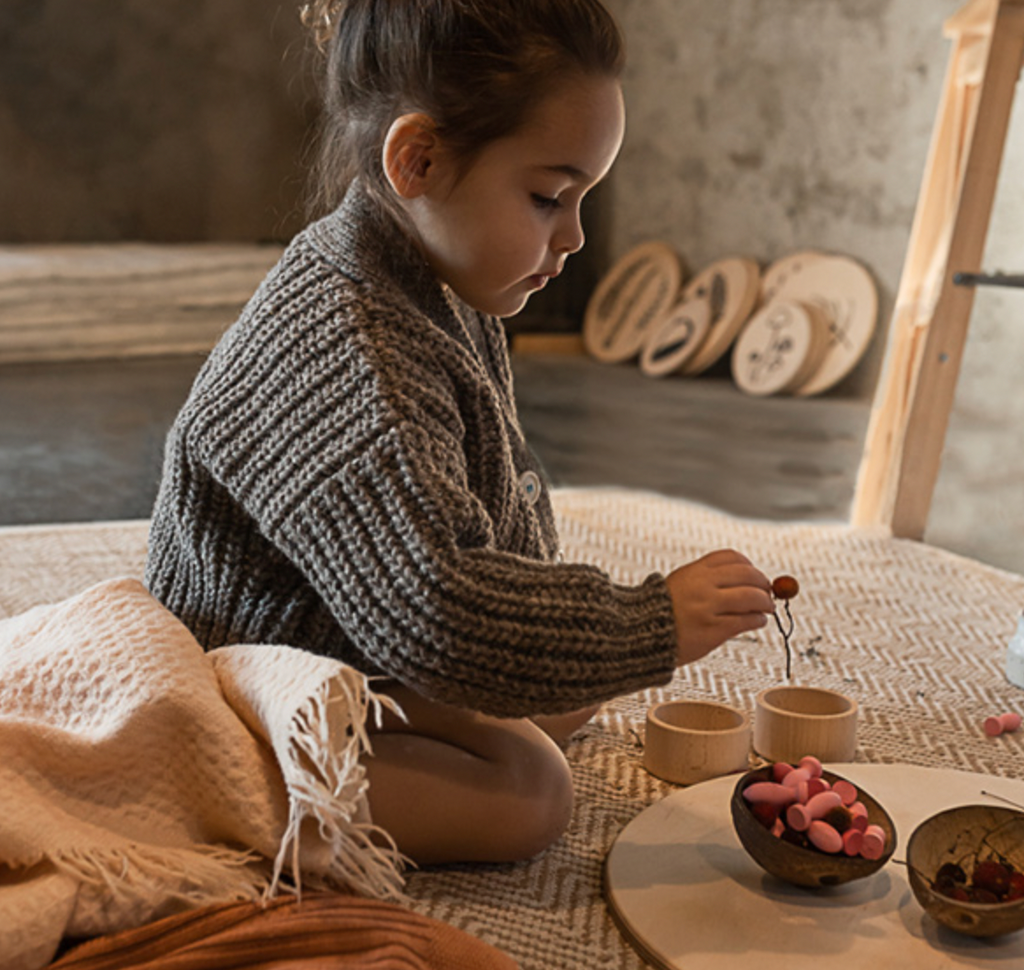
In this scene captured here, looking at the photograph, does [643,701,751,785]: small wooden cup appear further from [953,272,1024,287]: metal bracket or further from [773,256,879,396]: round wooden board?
[773,256,879,396]: round wooden board

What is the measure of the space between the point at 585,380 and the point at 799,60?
1197 mm

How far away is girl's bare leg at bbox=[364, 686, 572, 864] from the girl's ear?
1.36ft

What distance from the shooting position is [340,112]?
43.1 inches

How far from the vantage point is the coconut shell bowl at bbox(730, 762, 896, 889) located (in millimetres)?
934

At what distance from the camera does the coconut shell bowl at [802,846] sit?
934 mm

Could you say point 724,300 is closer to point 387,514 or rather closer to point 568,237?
point 568,237

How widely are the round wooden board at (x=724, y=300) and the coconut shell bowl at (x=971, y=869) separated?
308 cm

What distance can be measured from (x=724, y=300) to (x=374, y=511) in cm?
327

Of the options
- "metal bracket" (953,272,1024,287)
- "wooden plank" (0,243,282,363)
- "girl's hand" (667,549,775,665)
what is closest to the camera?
"girl's hand" (667,549,775,665)

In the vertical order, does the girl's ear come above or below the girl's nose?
above

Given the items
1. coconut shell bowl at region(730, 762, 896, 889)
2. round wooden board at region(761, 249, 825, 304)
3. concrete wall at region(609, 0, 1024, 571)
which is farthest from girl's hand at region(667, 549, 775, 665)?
round wooden board at region(761, 249, 825, 304)

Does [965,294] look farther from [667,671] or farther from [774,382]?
[774,382]

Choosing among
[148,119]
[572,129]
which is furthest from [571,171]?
[148,119]

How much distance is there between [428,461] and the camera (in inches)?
36.4
